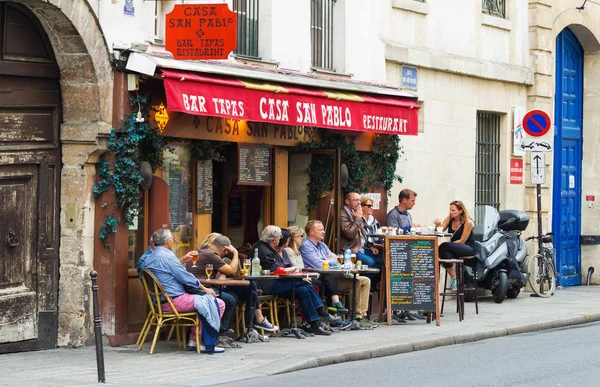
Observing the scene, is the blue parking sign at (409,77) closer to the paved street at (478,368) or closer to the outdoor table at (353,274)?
the outdoor table at (353,274)

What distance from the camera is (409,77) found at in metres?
19.5

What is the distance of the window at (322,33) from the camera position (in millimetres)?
17969

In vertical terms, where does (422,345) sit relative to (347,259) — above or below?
below

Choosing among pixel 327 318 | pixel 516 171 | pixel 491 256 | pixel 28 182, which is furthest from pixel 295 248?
pixel 516 171

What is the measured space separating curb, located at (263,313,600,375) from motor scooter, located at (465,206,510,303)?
2034 mm

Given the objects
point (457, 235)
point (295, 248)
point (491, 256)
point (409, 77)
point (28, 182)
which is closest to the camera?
point (28, 182)

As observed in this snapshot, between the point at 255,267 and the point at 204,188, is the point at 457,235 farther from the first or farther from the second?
the point at 255,267

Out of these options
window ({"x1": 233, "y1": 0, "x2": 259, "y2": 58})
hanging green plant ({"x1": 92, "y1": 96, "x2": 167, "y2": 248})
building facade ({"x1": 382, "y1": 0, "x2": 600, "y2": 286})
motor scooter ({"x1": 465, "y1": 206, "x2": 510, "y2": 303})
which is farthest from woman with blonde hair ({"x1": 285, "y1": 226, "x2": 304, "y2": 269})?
motor scooter ({"x1": 465, "y1": 206, "x2": 510, "y2": 303})

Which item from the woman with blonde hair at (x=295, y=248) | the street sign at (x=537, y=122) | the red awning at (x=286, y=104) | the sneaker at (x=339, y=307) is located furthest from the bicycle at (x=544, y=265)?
the woman with blonde hair at (x=295, y=248)

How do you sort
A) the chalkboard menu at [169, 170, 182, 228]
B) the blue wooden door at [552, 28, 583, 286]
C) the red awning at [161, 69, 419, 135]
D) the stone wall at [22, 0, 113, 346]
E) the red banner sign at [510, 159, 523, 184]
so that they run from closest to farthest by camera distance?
1. the stone wall at [22, 0, 113, 346]
2. the red awning at [161, 69, 419, 135]
3. the chalkboard menu at [169, 170, 182, 228]
4. the red banner sign at [510, 159, 523, 184]
5. the blue wooden door at [552, 28, 583, 286]

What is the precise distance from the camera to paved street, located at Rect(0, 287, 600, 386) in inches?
456

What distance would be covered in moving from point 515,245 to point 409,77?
323 centimetres

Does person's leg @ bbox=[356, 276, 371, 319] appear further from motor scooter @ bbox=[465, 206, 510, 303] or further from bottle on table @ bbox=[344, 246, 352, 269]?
motor scooter @ bbox=[465, 206, 510, 303]

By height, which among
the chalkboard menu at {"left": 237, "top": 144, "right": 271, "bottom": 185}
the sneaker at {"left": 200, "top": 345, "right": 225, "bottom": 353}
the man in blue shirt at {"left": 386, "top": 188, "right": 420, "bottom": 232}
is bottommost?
the sneaker at {"left": 200, "top": 345, "right": 225, "bottom": 353}
